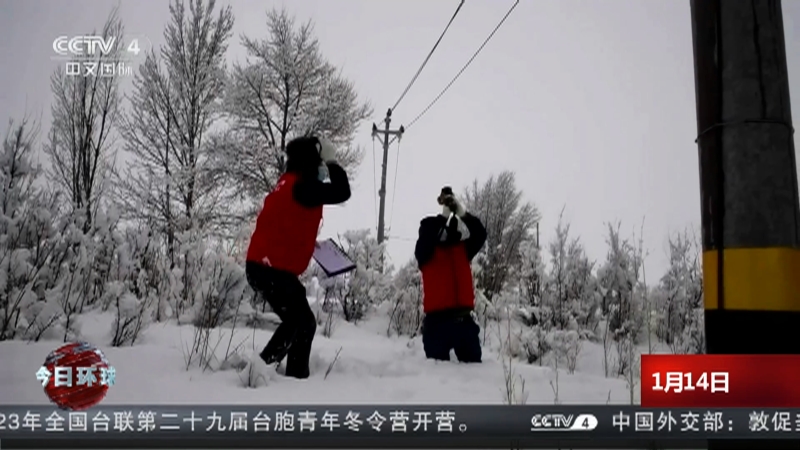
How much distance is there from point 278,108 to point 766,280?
2.67 meters

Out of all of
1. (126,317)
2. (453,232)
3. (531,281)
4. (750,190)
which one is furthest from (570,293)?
(126,317)

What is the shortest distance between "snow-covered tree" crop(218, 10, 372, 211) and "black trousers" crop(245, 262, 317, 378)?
0.57 metres

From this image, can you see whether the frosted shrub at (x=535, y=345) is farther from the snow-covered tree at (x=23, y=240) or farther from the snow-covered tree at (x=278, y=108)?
the snow-covered tree at (x=23, y=240)

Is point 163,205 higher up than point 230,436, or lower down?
higher up

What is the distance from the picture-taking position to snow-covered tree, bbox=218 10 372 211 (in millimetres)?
2193

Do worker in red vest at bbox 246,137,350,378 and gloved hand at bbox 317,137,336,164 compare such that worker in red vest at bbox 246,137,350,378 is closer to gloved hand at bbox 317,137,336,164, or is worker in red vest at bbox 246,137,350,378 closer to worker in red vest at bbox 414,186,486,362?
gloved hand at bbox 317,137,336,164

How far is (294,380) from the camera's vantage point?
179cm

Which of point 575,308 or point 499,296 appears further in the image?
point 499,296

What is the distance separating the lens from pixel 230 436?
1.47 metres

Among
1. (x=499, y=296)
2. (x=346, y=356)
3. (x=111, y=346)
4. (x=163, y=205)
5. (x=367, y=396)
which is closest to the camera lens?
(x=367, y=396)

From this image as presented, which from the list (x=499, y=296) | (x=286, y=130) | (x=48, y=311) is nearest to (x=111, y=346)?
(x=48, y=311)

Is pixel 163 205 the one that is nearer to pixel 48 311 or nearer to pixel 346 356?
pixel 48 311

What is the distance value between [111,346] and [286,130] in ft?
5.23

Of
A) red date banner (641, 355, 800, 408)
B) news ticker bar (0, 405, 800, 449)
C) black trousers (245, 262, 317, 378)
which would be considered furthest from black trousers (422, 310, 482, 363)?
red date banner (641, 355, 800, 408)
